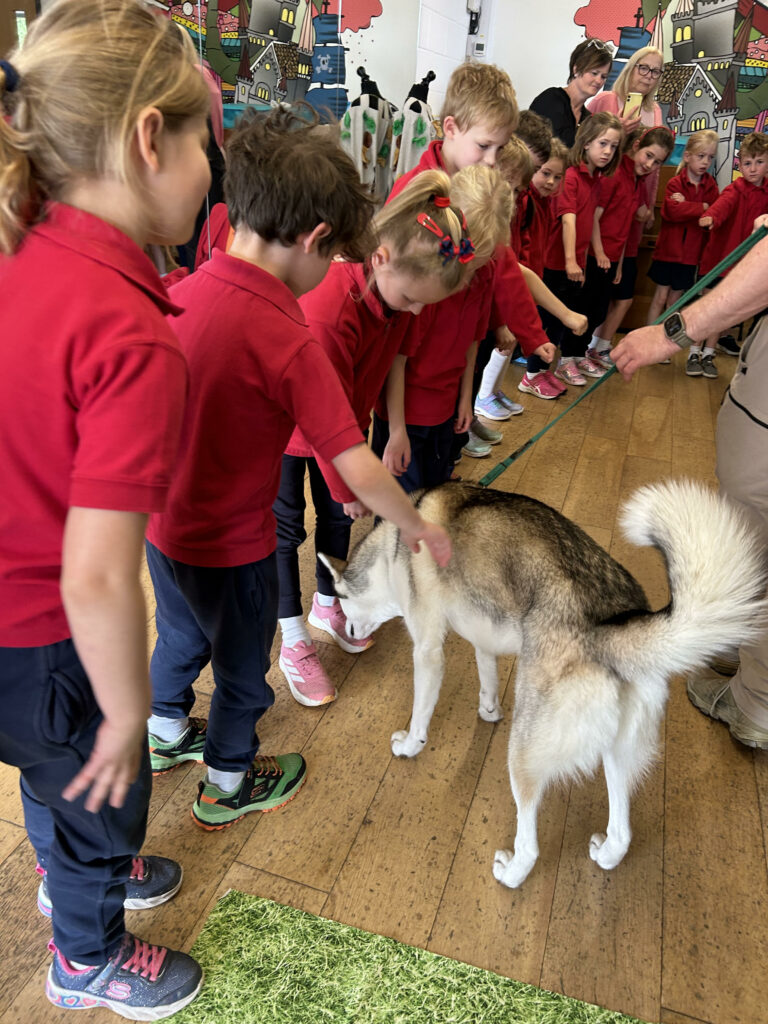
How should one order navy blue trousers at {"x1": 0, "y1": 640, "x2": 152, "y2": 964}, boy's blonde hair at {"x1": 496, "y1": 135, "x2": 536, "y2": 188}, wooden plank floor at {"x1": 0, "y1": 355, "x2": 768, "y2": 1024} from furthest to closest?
boy's blonde hair at {"x1": 496, "y1": 135, "x2": 536, "y2": 188} → wooden plank floor at {"x1": 0, "y1": 355, "x2": 768, "y2": 1024} → navy blue trousers at {"x1": 0, "y1": 640, "x2": 152, "y2": 964}

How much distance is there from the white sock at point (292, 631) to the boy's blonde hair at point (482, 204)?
1.23m

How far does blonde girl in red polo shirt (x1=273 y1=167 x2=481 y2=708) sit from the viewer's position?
159 centimetres

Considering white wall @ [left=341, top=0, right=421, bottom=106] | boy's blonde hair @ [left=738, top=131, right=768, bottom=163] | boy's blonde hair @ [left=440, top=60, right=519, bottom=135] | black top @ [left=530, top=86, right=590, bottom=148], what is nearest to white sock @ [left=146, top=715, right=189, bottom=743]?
boy's blonde hair @ [left=440, top=60, right=519, bottom=135]

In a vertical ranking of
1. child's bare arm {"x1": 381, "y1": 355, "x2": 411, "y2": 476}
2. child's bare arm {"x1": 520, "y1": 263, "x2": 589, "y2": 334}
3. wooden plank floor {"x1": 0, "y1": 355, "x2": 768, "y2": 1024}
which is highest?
child's bare arm {"x1": 520, "y1": 263, "x2": 589, "y2": 334}

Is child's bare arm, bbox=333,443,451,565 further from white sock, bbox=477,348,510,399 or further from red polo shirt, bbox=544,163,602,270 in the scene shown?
red polo shirt, bbox=544,163,602,270

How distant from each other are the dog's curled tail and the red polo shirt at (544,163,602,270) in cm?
354

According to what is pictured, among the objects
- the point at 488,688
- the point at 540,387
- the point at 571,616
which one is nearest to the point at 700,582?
the point at 571,616

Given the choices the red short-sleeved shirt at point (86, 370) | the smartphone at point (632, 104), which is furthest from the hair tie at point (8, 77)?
the smartphone at point (632, 104)

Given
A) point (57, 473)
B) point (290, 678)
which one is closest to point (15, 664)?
point (57, 473)

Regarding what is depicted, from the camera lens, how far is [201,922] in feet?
4.77

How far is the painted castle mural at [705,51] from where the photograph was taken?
5684mm

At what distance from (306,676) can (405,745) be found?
1.31 feet

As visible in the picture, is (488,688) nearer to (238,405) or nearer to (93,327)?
(238,405)

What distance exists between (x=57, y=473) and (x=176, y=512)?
0.50m
